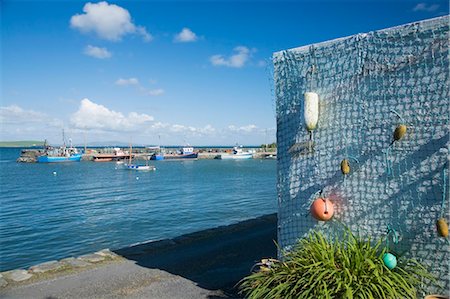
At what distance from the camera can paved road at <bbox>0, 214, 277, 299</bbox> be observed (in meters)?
5.69

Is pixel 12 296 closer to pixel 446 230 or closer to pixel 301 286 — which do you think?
pixel 301 286

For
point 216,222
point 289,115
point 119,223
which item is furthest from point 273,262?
point 119,223

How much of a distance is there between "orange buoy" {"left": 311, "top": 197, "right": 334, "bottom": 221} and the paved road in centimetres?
207

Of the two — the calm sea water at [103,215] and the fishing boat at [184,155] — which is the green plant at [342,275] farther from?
the fishing boat at [184,155]

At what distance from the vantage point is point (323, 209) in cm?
460

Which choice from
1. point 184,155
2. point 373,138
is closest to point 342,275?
point 373,138

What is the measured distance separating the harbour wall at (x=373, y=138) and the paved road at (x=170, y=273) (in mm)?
1804

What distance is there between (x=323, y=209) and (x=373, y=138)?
1.19m

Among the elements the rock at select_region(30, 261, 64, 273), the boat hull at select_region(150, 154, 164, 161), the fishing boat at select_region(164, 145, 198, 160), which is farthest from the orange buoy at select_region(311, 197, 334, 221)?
the fishing boat at select_region(164, 145, 198, 160)

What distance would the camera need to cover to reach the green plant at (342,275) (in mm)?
3811

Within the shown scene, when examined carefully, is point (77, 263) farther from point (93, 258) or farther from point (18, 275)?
point (18, 275)

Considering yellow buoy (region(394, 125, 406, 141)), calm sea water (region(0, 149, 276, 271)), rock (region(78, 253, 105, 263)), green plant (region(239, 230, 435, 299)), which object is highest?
yellow buoy (region(394, 125, 406, 141))

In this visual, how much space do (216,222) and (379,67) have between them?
1461 cm

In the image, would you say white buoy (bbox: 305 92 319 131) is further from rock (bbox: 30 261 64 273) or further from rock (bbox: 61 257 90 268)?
rock (bbox: 30 261 64 273)
